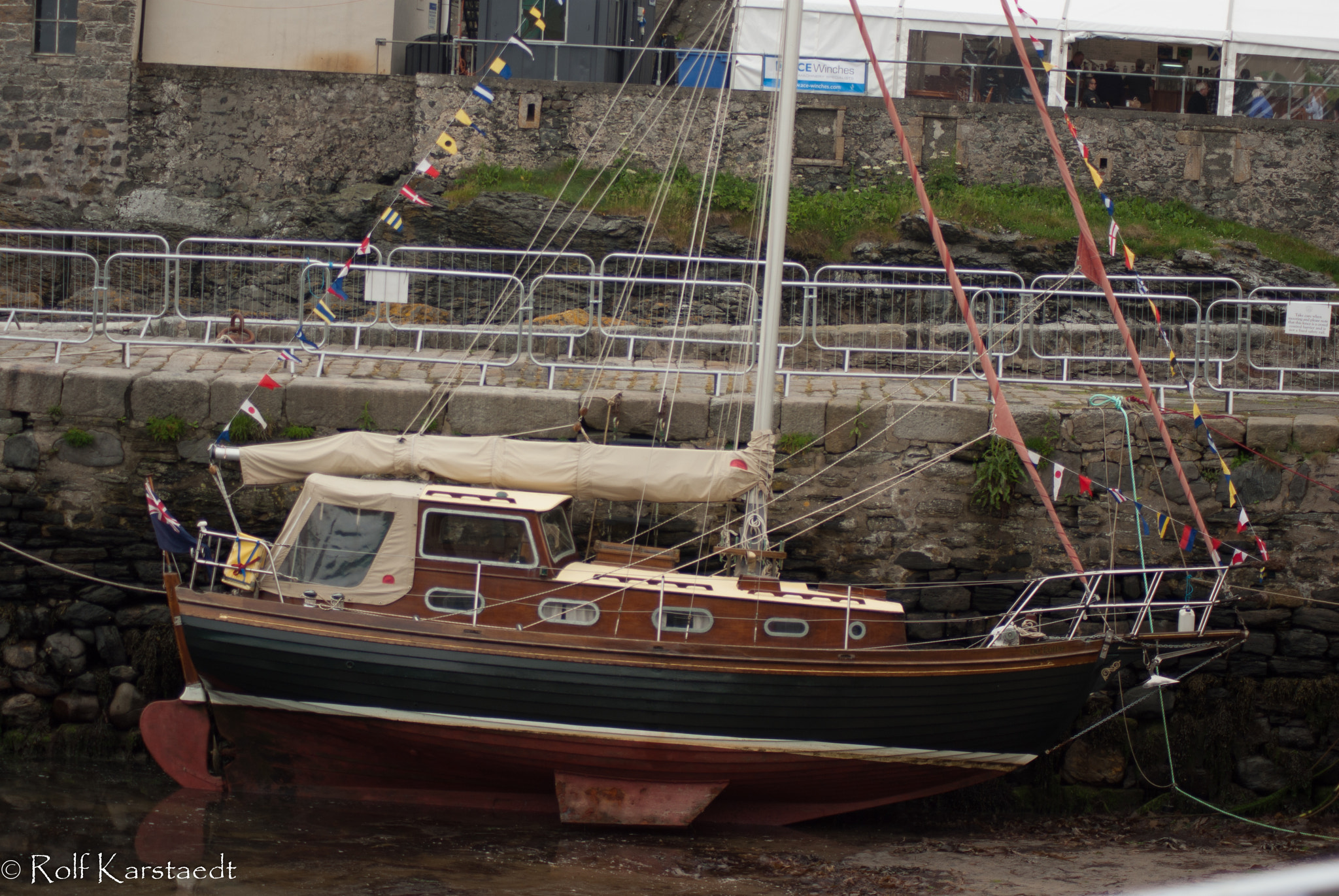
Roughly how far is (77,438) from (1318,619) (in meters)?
9.84

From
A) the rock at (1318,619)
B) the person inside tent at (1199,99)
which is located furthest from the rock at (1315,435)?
the person inside tent at (1199,99)

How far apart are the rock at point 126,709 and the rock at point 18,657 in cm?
76

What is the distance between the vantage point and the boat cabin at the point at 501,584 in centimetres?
729

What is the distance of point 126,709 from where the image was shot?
335 inches

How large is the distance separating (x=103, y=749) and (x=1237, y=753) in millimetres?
8733

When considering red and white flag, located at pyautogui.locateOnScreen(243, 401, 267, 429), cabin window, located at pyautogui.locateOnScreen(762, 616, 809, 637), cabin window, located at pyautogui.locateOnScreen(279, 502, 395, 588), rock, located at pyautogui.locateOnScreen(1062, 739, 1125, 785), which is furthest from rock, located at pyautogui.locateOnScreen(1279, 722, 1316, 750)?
red and white flag, located at pyautogui.locateOnScreen(243, 401, 267, 429)

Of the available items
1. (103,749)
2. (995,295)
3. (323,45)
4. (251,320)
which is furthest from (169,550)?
(323,45)

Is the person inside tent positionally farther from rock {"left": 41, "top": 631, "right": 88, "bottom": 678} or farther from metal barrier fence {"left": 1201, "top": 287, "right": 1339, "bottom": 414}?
rock {"left": 41, "top": 631, "right": 88, "bottom": 678}

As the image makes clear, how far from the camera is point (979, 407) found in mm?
8648

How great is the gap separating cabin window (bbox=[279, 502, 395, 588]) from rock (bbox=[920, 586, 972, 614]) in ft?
13.6

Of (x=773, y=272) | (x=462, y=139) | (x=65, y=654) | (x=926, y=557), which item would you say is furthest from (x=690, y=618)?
(x=462, y=139)

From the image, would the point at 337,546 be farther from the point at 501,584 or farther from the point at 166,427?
the point at 166,427

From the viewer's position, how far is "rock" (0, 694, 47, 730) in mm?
8531

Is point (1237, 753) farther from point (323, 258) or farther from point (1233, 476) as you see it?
point (323, 258)
